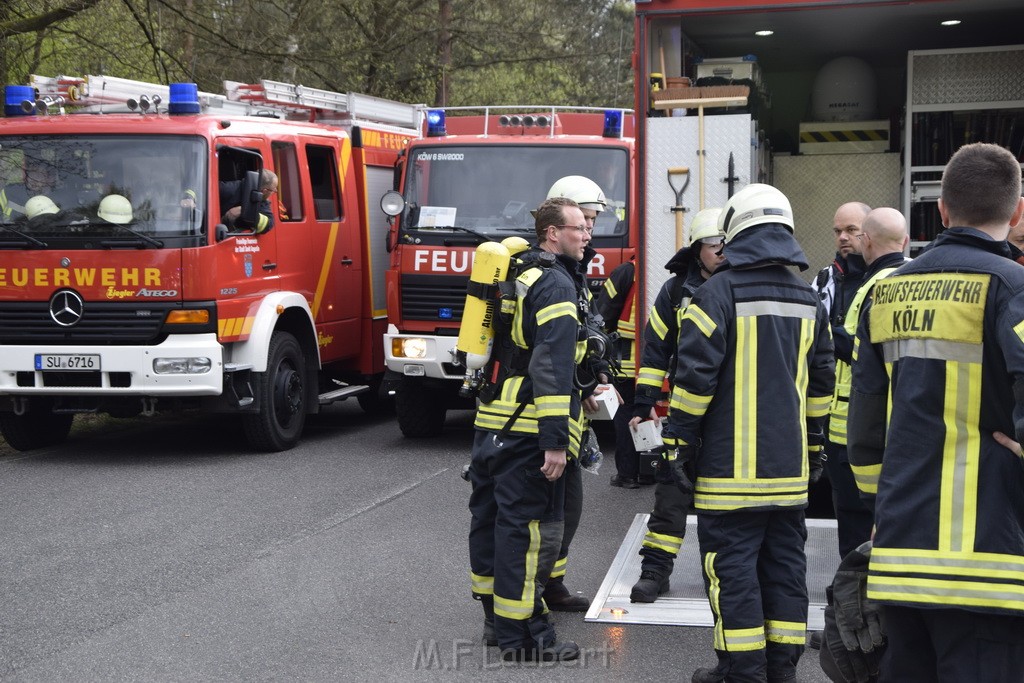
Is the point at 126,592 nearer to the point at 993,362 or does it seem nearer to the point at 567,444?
the point at 567,444

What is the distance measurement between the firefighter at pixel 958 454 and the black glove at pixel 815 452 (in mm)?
1385

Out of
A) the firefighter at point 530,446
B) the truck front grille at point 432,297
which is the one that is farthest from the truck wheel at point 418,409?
the firefighter at point 530,446

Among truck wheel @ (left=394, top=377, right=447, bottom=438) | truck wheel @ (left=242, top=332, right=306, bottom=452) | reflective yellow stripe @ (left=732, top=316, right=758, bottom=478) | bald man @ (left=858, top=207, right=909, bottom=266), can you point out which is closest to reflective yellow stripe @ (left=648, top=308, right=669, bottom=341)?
bald man @ (left=858, top=207, right=909, bottom=266)

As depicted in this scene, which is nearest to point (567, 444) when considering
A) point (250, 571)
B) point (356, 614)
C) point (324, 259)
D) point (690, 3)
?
point (356, 614)

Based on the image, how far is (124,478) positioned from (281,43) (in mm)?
9840

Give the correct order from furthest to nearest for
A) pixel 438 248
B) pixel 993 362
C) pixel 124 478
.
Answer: pixel 438 248
pixel 124 478
pixel 993 362

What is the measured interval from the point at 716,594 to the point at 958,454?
1.46 m

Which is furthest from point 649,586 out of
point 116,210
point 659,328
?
point 116,210

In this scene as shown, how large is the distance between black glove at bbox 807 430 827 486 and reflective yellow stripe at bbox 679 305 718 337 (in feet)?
2.14

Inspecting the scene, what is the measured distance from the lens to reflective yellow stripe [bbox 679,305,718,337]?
420cm

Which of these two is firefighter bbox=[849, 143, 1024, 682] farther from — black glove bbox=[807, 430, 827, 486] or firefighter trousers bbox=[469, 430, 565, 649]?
firefighter trousers bbox=[469, 430, 565, 649]

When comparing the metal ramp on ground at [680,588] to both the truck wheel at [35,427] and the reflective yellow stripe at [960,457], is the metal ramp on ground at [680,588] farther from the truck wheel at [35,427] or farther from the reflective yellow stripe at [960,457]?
the truck wheel at [35,427]

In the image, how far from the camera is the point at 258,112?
11.0m

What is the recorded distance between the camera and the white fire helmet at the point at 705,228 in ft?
18.8
